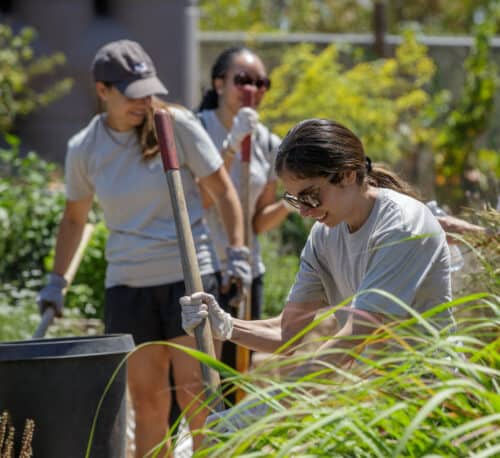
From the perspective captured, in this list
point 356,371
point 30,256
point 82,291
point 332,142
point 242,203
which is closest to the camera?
point 356,371

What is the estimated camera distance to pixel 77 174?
15.4ft

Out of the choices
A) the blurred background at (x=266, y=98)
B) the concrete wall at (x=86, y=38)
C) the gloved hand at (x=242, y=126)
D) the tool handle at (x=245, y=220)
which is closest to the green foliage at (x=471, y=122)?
the blurred background at (x=266, y=98)

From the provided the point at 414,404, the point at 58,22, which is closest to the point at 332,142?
the point at 414,404

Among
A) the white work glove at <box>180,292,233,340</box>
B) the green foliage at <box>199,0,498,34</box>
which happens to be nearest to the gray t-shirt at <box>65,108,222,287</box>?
the white work glove at <box>180,292,233,340</box>

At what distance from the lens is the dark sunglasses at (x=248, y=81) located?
526 cm

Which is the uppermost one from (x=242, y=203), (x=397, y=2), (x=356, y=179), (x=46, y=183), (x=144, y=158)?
(x=356, y=179)

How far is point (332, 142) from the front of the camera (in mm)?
3156

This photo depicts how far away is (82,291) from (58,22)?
9.24 metres

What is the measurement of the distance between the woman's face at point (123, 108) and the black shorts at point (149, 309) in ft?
2.00

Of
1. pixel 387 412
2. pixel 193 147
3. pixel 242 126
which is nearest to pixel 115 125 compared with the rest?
pixel 193 147

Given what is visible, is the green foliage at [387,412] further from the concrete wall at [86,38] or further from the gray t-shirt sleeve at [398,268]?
the concrete wall at [86,38]

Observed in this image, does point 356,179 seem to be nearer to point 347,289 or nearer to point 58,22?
point 347,289

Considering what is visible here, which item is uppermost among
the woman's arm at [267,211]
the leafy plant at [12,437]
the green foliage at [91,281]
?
the leafy plant at [12,437]

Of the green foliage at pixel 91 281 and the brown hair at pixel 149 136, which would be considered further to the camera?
the green foliage at pixel 91 281
